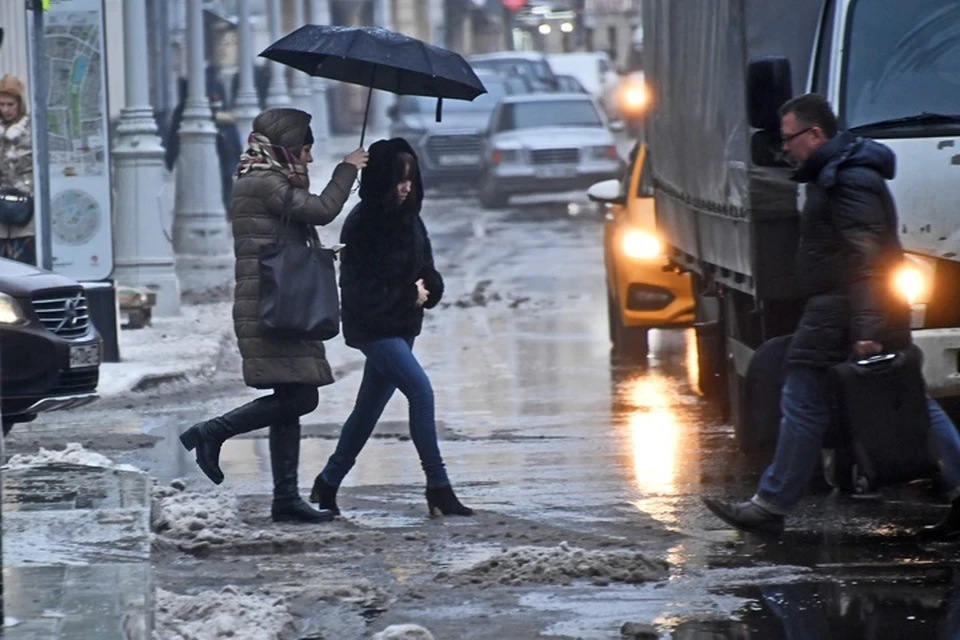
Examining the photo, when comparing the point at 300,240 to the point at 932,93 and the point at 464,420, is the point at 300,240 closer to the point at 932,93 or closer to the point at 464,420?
the point at 932,93

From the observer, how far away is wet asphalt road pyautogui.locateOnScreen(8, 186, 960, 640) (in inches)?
286

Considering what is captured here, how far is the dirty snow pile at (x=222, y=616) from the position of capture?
671 centimetres

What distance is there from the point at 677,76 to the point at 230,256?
43.3 ft

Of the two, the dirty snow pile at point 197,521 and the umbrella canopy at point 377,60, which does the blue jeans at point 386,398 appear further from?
the umbrella canopy at point 377,60

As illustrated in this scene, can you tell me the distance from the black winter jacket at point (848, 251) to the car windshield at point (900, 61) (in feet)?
4.65

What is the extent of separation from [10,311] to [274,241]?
8.64 feet

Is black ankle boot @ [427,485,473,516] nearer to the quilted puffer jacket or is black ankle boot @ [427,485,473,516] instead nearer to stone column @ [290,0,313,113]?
the quilted puffer jacket

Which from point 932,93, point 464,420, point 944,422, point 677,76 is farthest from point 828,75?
point 464,420

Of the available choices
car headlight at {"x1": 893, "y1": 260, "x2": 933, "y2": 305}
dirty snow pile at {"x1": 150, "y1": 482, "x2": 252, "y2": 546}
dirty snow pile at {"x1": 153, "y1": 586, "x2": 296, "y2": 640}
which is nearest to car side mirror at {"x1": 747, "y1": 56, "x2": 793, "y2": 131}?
car headlight at {"x1": 893, "y1": 260, "x2": 933, "y2": 305}

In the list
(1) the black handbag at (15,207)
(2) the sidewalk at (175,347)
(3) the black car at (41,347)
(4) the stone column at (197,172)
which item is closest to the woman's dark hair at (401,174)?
(3) the black car at (41,347)

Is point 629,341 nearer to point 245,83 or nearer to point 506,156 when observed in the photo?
point 245,83

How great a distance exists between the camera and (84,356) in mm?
11453

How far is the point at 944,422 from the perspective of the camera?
830 cm

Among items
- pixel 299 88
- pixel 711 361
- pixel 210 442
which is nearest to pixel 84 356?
pixel 210 442
